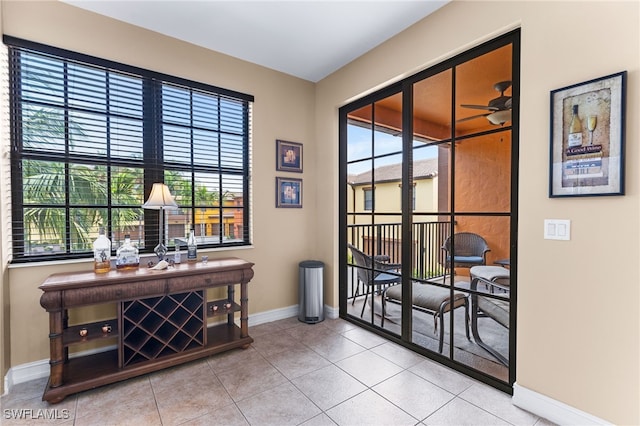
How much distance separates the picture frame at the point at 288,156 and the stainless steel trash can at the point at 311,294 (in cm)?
122

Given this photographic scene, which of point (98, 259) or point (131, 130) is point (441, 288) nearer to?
point (98, 259)

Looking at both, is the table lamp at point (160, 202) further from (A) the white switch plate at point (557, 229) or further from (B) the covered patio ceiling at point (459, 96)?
(A) the white switch plate at point (557, 229)

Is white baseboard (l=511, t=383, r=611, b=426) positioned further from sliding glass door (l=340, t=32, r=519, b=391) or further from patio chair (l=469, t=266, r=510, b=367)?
patio chair (l=469, t=266, r=510, b=367)

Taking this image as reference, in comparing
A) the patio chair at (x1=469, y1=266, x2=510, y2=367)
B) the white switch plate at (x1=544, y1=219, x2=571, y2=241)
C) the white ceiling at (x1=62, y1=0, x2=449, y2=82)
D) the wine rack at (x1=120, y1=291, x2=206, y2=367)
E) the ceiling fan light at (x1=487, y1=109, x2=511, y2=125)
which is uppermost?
the white ceiling at (x1=62, y1=0, x2=449, y2=82)

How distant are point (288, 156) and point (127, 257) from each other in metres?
2.00

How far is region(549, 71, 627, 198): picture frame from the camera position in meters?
1.56

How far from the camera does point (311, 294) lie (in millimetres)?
3439

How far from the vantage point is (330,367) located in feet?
8.03

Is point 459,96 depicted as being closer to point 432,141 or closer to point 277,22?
point 432,141

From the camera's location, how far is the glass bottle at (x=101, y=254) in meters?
2.29

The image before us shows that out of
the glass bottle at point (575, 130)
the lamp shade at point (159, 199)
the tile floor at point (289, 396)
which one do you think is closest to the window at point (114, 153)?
the lamp shade at point (159, 199)

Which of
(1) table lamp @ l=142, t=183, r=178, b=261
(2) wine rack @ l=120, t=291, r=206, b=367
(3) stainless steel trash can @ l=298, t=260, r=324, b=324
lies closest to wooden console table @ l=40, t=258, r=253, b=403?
(2) wine rack @ l=120, t=291, r=206, b=367

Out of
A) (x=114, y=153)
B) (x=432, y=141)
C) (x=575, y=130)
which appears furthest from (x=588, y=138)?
(x=114, y=153)

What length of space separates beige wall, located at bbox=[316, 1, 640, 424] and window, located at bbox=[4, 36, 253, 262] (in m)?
2.57
